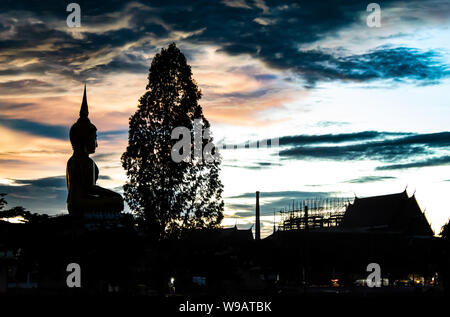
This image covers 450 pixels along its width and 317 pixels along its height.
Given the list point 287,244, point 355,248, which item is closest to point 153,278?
point 287,244

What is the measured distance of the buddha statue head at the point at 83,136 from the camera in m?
48.0

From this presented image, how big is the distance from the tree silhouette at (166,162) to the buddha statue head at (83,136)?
3917 millimetres

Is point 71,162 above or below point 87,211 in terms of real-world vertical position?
above

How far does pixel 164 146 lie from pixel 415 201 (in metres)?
85.8

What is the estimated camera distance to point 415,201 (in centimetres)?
12050

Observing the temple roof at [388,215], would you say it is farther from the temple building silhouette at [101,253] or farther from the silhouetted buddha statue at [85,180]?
the silhouetted buddha statue at [85,180]

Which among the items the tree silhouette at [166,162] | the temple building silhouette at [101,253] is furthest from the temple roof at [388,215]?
the tree silhouette at [166,162]

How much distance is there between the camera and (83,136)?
1889 inches

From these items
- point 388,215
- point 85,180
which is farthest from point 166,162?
point 388,215

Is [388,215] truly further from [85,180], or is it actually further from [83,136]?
[83,136]

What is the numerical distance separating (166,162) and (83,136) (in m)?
7.54

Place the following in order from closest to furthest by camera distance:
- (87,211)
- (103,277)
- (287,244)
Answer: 1. (103,277)
2. (87,211)
3. (287,244)
